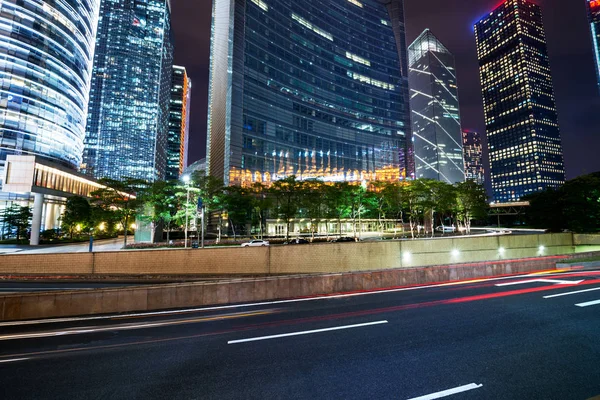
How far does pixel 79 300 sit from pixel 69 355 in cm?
443

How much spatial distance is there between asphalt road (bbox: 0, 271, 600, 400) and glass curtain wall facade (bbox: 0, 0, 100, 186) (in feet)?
257

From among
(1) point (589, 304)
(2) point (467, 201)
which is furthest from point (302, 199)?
(1) point (589, 304)

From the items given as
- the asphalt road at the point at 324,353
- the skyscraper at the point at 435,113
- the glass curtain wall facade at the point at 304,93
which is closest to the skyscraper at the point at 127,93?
the glass curtain wall facade at the point at 304,93

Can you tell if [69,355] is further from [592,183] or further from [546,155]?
[546,155]

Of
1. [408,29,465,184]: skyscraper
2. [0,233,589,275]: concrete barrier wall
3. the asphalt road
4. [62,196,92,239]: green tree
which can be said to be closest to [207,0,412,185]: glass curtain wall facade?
[62,196,92,239]: green tree

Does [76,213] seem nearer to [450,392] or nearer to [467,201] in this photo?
[450,392]

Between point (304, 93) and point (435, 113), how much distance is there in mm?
100808

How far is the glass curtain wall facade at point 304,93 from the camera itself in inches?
3095

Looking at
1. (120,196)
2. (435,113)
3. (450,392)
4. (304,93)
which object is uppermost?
(435,113)

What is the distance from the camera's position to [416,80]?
6949 inches

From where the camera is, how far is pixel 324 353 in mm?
6488

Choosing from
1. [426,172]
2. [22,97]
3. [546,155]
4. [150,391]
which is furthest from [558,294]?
[546,155]

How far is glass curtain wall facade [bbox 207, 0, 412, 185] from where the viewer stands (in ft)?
258

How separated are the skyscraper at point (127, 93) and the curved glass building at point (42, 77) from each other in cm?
7415
